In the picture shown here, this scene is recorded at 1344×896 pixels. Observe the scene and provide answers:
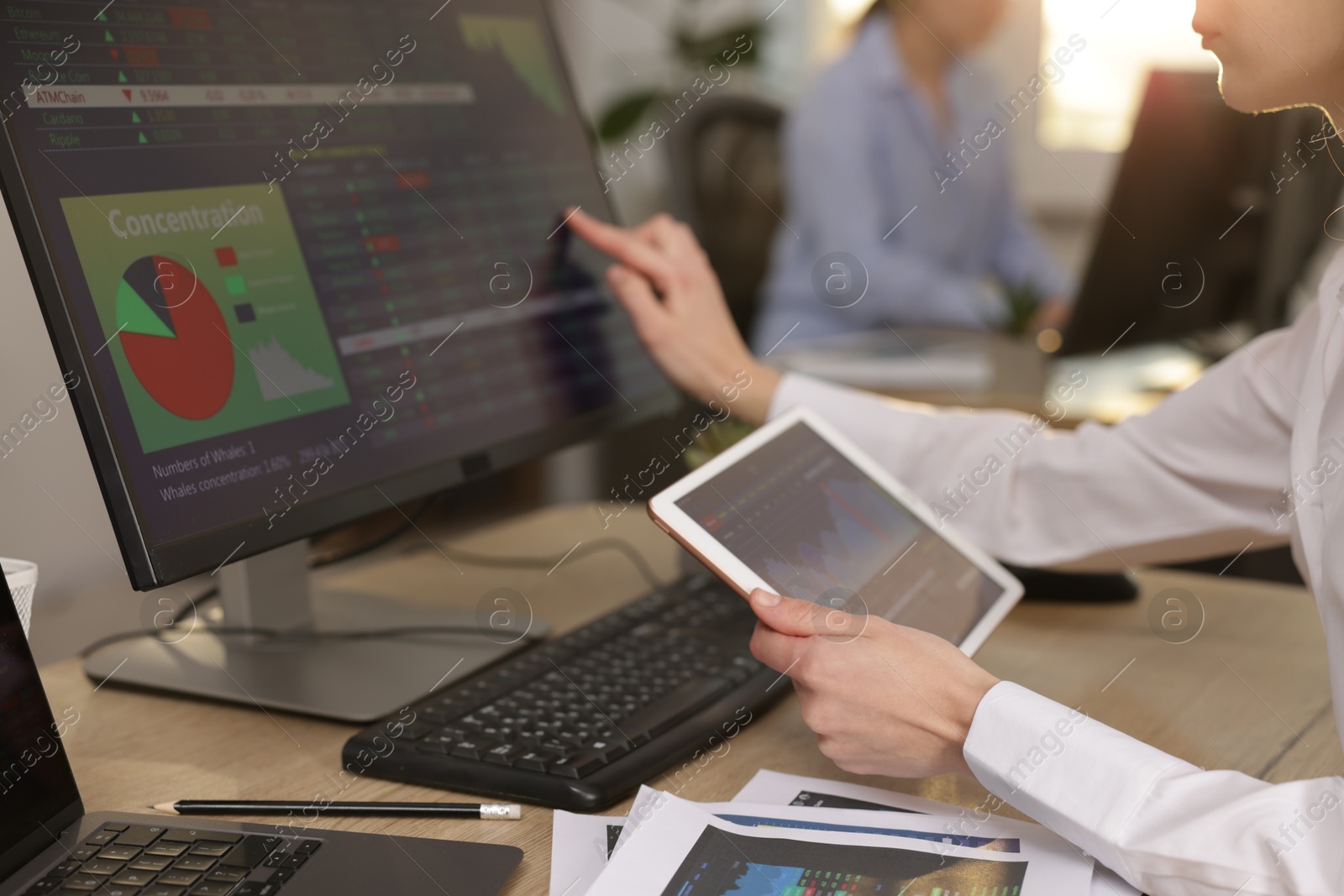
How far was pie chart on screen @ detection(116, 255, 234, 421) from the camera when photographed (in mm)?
724

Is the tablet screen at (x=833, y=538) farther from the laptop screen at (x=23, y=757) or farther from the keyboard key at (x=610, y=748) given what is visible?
the laptop screen at (x=23, y=757)

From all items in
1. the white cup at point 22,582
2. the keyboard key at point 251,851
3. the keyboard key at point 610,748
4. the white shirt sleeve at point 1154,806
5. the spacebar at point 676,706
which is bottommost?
the white shirt sleeve at point 1154,806

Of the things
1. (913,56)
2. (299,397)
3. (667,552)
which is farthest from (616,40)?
(299,397)

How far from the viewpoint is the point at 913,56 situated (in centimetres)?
303

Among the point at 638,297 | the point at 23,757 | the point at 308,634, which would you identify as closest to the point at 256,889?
the point at 23,757

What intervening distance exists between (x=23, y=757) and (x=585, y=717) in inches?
12.5

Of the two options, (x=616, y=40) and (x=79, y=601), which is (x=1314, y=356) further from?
(x=616, y=40)

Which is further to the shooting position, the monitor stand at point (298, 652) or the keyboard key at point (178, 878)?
the monitor stand at point (298, 652)

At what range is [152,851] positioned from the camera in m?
0.60

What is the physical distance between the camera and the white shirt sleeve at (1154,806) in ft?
1.91

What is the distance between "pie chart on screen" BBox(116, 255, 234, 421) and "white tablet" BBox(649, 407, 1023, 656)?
0.29m

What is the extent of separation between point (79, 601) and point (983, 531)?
79 cm

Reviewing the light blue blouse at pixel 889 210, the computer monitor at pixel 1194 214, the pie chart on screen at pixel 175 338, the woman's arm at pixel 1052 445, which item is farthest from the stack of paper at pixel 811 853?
the light blue blouse at pixel 889 210

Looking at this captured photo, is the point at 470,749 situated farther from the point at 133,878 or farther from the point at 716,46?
the point at 716,46
